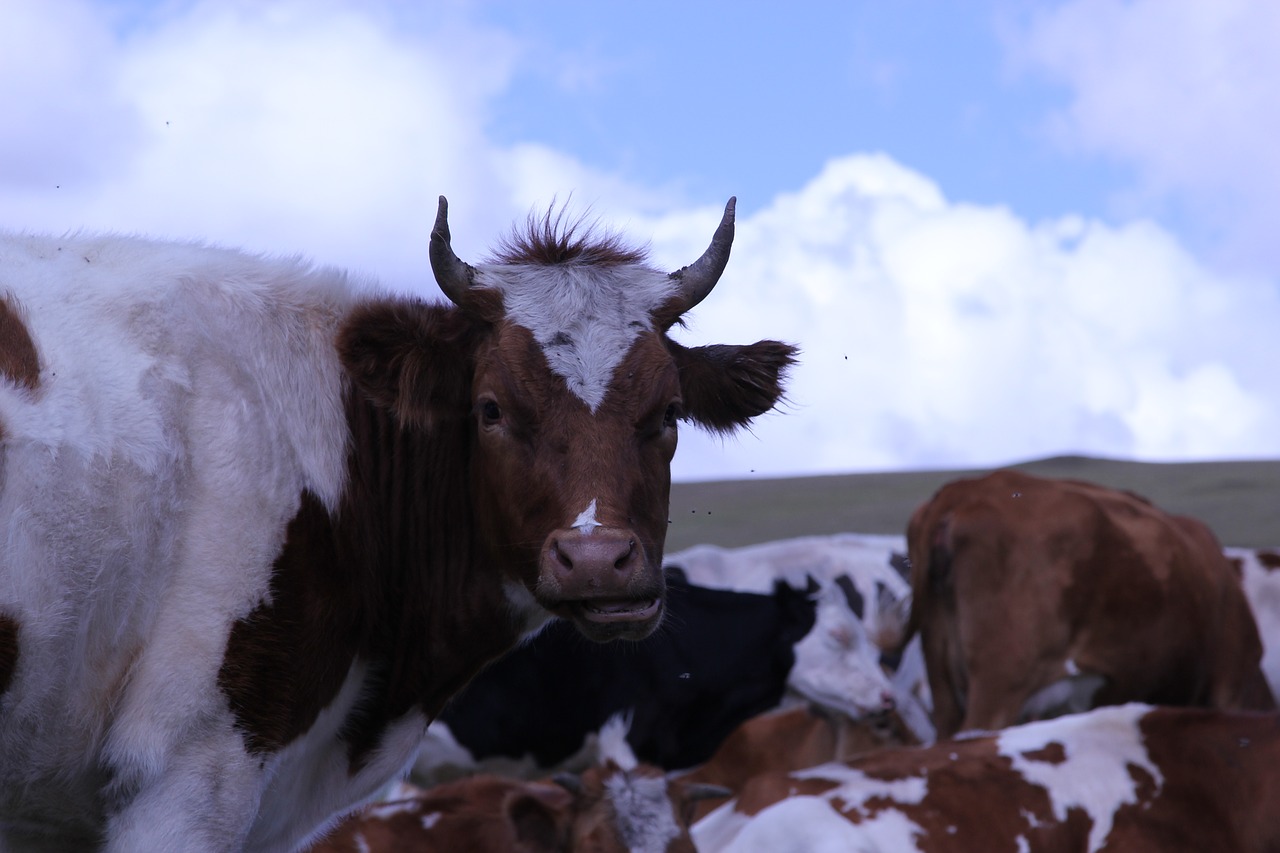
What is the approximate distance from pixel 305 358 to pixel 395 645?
34.3 inches

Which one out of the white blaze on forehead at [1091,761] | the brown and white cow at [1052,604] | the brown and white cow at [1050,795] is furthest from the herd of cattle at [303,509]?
the brown and white cow at [1052,604]

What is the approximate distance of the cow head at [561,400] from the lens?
13.0ft

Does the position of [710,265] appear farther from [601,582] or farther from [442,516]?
[601,582]

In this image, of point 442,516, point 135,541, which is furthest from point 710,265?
point 135,541

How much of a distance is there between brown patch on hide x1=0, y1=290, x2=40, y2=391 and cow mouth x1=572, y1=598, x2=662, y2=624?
1.49 m

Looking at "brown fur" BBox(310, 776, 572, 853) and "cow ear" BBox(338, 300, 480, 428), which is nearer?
"cow ear" BBox(338, 300, 480, 428)

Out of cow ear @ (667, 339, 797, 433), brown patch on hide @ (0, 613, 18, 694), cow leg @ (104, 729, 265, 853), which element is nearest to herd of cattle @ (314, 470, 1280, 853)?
cow ear @ (667, 339, 797, 433)

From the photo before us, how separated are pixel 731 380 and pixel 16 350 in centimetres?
220

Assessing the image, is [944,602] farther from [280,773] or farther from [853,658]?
[280,773]

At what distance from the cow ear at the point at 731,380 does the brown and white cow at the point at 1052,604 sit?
473 cm

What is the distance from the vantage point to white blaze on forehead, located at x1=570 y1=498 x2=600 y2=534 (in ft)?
12.8

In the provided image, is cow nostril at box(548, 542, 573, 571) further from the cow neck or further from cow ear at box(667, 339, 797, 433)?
cow ear at box(667, 339, 797, 433)

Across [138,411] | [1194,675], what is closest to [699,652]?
[1194,675]

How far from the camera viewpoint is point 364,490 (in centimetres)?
425
